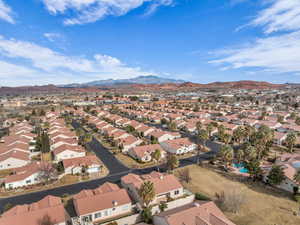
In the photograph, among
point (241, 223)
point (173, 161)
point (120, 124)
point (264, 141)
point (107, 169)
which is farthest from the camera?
point (120, 124)

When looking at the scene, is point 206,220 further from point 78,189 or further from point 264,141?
point 264,141

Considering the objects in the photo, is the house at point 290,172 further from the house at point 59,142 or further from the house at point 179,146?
the house at point 59,142

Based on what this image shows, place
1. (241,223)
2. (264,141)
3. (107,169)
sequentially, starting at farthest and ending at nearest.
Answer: (264,141), (107,169), (241,223)

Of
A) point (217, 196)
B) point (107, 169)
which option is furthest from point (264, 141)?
point (107, 169)

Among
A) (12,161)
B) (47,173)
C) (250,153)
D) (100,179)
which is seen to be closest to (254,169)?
(250,153)

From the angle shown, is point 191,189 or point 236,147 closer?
point 191,189

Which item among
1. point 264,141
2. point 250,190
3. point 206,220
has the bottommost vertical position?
point 250,190

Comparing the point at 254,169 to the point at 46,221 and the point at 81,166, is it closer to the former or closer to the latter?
the point at 46,221
